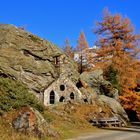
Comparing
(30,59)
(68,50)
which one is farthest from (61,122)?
(68,50)

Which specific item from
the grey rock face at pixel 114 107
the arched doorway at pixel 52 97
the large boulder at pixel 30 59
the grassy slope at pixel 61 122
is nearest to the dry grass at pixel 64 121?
the grassy slope at pixel 61 122

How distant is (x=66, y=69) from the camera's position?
4181 cm

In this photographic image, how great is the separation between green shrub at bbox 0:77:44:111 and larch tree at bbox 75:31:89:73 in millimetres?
34730

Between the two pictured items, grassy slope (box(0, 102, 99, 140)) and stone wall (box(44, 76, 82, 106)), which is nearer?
grassy slope (box(0, 102, 99, 140))

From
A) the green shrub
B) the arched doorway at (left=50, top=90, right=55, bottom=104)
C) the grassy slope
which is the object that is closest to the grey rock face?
the grassy slope

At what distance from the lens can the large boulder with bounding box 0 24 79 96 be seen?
119ft

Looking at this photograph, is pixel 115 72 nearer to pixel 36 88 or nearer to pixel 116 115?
pixel 116 115

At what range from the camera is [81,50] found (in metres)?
67.1

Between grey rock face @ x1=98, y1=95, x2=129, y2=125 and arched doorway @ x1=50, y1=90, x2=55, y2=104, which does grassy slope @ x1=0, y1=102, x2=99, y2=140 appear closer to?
grey rock face @ x1=98, y1=95, x2=129, y2=125

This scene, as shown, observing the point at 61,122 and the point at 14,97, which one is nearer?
the point at 14,97

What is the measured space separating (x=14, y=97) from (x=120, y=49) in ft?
104

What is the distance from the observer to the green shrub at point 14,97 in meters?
23.0

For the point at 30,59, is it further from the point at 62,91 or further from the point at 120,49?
the point at 120,49

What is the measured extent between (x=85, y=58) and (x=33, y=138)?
132 ft
